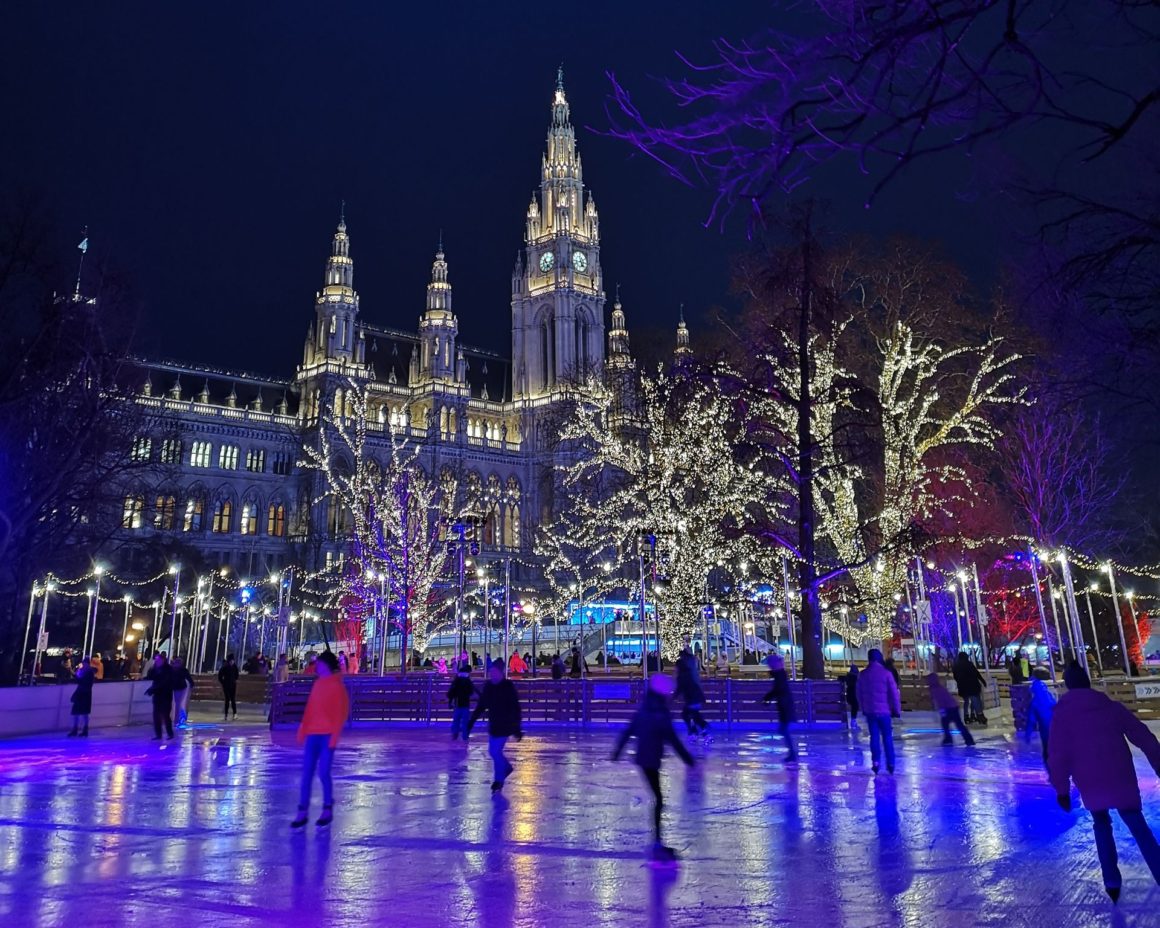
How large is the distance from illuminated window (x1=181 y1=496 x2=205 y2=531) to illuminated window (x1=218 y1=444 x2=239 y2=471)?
3.18 meters

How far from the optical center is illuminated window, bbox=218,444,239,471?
6285cm

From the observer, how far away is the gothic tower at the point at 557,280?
245 feet

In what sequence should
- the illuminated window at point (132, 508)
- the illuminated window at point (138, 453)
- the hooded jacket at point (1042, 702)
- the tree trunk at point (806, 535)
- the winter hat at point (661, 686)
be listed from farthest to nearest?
the illuminated window at point (138, 453)
the illuminated window at point (132, 508)
the tree trunk at point (806, 535)
the hooded jacket at point (1042, 702)
the winter hat at point (661, 686)

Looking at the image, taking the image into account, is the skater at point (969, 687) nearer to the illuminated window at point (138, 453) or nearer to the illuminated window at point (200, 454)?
the illuminated window at point (138, 453)

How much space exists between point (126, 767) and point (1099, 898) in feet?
34.6

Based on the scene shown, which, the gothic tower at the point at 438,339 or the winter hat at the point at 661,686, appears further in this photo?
the gothic tower at the point at 438,339

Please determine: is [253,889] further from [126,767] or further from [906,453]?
[906,453]

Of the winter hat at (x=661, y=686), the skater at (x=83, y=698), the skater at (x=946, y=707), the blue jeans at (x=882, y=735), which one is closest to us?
the winter hat at (x=661, y=686)

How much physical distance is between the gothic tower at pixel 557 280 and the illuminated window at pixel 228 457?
77.8 feet

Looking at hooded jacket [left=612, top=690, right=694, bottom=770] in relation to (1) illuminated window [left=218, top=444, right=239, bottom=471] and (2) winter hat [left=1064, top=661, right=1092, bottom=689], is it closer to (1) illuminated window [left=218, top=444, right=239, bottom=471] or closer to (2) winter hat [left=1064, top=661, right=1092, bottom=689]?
(2) winter hat [left=1064, top=661, right=1092, bottom=689]

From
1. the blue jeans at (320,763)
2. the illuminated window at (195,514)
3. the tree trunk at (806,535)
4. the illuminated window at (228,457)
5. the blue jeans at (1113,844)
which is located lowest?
the blue jeans at (1113,844)

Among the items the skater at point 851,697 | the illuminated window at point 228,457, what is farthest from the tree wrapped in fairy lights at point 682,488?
the illuminated window at point 228,457

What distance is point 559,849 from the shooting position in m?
6.06

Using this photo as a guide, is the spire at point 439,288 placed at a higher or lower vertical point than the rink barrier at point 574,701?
higher
